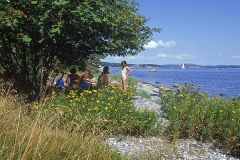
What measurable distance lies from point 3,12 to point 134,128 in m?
4.67

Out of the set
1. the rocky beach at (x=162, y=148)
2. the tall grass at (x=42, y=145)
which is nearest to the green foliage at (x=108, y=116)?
the rocky beach at (x=162, y=148)

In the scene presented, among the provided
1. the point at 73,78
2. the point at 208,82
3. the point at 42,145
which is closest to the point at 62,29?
the point at 73,78

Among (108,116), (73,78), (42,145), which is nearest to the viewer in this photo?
(42,145)

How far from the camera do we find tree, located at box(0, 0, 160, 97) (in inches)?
214

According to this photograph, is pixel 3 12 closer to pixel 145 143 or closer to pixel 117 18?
pixel 117 18

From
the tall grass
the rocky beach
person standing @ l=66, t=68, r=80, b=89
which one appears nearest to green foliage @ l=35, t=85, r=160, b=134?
the rocky beach

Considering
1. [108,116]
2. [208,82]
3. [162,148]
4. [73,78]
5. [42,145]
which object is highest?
[73,78]

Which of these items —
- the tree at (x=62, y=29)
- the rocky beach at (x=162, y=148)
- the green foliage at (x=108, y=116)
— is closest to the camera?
the rocky beach at (x=162, y=148)

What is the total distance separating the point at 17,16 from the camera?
549 cm

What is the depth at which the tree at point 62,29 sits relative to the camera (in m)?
5.44

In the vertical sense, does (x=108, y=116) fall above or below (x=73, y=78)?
below

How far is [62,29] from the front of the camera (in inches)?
223

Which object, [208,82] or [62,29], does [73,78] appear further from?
[208,82]

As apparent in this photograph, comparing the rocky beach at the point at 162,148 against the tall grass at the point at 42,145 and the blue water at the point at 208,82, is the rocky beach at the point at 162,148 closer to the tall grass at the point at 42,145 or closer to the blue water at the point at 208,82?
the tall grass at the point at 42,145
